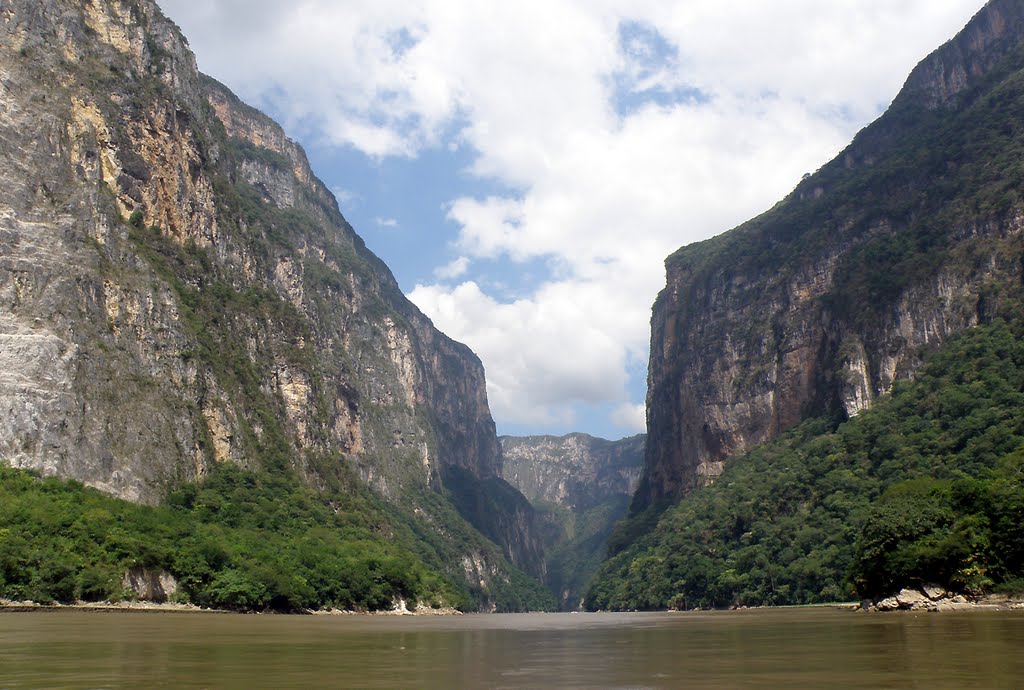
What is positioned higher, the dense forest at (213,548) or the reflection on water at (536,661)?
the dense forest at (213,548)

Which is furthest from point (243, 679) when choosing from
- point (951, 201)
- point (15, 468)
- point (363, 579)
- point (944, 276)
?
point (951, 201)

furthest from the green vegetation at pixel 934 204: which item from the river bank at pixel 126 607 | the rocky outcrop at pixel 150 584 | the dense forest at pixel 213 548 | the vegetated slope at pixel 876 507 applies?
the rocky outcrop at pixel 150 584

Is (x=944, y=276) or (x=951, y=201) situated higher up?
(x=951, y=201)

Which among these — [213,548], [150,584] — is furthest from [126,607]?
[213,548]

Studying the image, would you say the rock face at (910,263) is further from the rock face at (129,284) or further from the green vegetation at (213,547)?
the rock face at (129,284)

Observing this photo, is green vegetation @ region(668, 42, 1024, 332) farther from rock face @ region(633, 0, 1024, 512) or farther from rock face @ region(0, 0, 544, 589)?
rock face @ region(0, 0, 544, 589)

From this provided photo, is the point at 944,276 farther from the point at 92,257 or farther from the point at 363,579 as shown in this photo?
the point at 92,257

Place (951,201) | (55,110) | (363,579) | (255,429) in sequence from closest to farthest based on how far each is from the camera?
(363,579) < (55,110) < (255,429) < (951,201)
